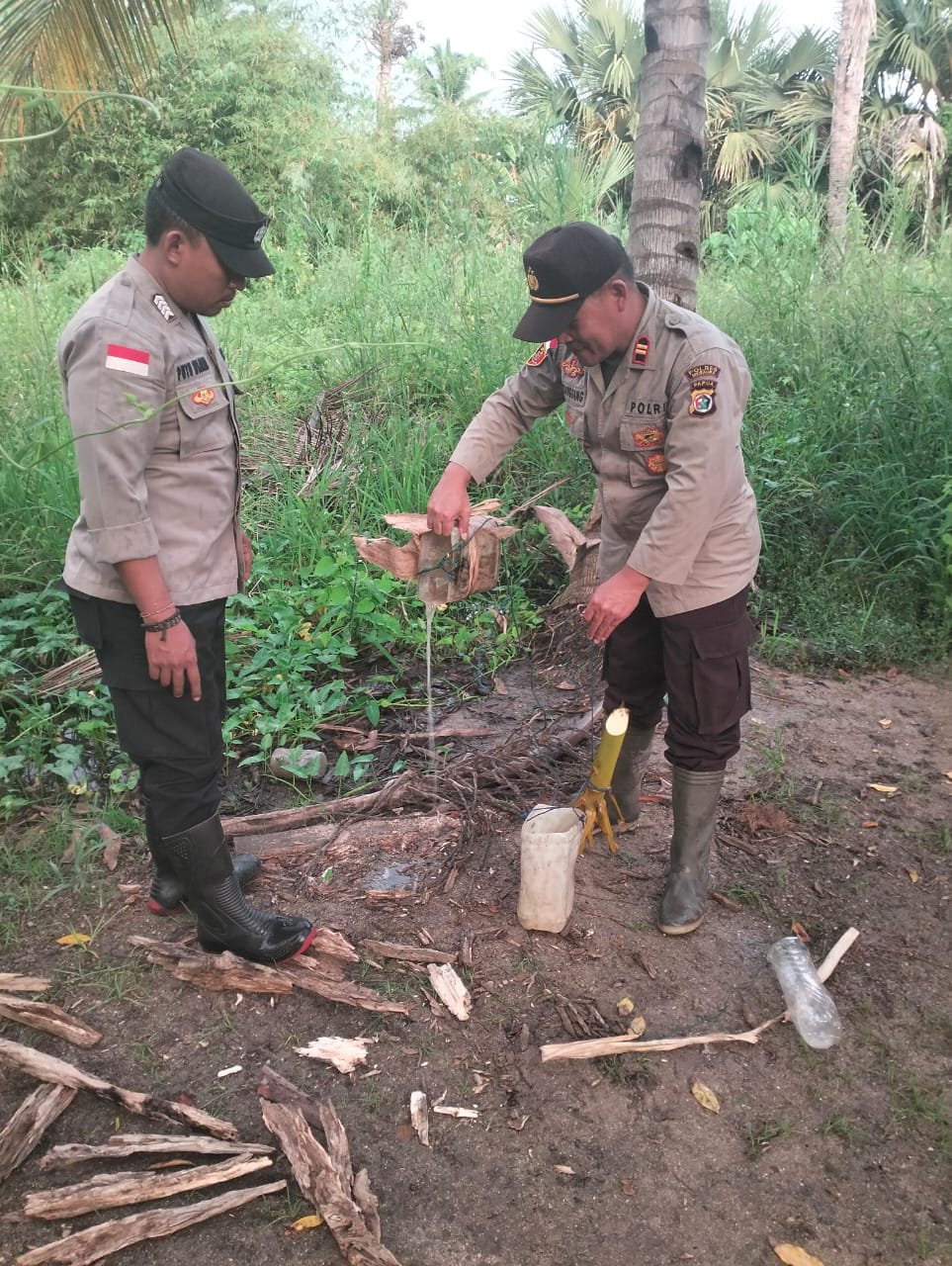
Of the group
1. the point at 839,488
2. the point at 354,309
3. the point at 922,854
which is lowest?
the point at 922,854

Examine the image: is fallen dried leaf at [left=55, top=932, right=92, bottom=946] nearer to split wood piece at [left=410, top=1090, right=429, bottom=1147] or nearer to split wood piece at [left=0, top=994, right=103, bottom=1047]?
split wood piece at [left=0, top=994, right=103, bottom=1047]

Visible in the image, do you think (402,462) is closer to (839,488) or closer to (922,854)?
(839,488)

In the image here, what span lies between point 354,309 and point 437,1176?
547 centimetres

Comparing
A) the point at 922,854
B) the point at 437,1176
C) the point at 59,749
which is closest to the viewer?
the point at 437,1176

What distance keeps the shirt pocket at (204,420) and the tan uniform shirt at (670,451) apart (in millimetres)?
995

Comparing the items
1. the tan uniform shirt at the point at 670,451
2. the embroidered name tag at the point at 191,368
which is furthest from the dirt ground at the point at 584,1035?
the embroidered name tag at the point at 191,368

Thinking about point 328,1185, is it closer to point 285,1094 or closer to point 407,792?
point 285,1094

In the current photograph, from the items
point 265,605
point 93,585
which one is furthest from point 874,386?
point 93,585

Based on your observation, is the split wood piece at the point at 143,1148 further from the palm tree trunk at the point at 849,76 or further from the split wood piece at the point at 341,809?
the palm tree trunk at the point at 849,76

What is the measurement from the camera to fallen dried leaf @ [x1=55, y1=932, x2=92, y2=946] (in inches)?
102

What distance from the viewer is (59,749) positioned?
335cm

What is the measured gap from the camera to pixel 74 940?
2.59 m

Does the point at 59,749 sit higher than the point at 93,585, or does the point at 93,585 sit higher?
the point at 93,585

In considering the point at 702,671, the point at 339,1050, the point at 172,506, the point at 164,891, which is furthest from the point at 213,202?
the point at 339,1050
